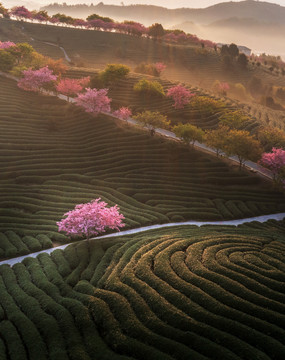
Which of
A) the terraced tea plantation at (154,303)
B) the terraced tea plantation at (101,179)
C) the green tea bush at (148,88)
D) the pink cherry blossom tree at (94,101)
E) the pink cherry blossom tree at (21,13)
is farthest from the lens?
the pink cherry blossom tree at (21,13)

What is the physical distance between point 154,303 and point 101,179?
3326cm

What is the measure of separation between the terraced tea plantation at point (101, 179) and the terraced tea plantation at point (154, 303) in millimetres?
10187

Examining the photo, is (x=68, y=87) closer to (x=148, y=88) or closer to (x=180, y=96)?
(x=148, y=88)

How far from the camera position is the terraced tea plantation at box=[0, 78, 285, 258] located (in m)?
42.0

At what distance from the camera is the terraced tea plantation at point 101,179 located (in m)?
42.0

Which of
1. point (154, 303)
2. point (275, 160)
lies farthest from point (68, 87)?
point (154, 303)

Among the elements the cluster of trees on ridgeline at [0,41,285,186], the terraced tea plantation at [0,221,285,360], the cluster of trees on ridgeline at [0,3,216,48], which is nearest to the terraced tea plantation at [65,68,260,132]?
the cluster of trees on ridgeline at [0,41,285,186]

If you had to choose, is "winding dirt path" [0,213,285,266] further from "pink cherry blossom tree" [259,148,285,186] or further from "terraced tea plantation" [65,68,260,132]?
"terraced tea plantation" [65,68,260,132]

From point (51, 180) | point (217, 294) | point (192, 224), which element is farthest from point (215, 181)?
point (217, 294)

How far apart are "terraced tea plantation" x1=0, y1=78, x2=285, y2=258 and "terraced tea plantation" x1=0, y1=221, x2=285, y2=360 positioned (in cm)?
1019

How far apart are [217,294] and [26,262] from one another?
62.7 feet

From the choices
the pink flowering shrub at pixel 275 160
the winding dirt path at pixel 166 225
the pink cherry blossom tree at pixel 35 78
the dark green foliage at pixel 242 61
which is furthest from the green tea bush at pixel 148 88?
the dark green foliage at pixel 242 61

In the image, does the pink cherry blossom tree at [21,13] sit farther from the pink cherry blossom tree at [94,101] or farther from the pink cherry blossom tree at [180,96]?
the pink cherry blossom tree at [180,96]

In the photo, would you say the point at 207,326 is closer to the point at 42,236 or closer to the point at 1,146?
the point at 42,236
